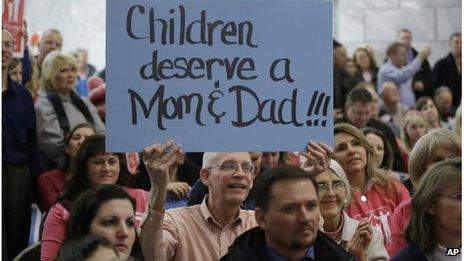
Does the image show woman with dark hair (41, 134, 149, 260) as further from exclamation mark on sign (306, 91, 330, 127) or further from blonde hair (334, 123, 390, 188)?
blonde hair (334, 123, 390, 188)

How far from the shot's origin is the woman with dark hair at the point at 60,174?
3.88m

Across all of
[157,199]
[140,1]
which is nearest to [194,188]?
[157,199]

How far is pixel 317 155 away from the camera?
131 inches

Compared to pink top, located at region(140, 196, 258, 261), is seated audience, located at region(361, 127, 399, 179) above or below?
above

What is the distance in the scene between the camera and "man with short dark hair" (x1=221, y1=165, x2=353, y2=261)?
3.23 meters

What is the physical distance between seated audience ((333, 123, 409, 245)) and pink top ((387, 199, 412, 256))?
40 millimetres

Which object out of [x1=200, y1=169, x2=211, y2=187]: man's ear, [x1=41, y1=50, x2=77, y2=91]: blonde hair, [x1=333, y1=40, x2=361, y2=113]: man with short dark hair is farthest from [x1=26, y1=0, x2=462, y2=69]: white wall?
[x1=200, y1=169, x2=211, y2=187]: man's ear

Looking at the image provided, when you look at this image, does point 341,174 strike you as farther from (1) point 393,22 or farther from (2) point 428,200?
(1) point 393,22

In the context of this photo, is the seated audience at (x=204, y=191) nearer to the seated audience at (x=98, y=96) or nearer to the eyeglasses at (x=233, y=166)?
the eyeglasses at (x=233, y=166)

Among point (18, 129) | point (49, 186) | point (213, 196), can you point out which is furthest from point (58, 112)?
point (213, 196)

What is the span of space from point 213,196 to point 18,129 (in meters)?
1.14

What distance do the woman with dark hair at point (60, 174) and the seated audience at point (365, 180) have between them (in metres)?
0.92

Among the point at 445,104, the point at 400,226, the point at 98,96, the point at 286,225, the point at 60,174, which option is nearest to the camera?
the point at 286,225

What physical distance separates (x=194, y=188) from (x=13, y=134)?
3.12 ft
